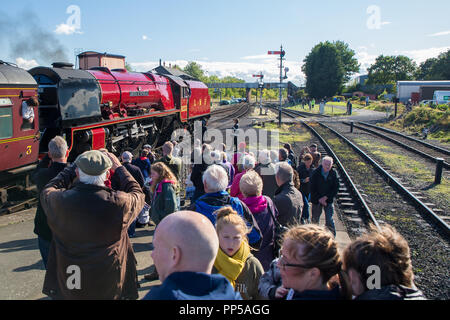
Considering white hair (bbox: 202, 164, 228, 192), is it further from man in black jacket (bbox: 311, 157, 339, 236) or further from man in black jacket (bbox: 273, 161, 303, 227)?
man in black jacket (bbox: 311, 157, 339, 236)

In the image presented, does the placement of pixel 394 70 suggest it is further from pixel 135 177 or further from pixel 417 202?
pixel 135 177

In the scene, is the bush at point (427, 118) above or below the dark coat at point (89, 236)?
above

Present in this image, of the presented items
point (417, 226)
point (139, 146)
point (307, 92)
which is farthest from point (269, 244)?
point (307, 92)

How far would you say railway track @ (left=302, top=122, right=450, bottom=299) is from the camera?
5.82 meters

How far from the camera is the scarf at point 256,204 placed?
3842mm

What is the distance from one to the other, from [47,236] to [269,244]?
2.52 m

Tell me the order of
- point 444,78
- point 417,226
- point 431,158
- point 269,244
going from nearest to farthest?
1. point 269,244
2. point 417,226
3. point 431,158
4. point 444,78

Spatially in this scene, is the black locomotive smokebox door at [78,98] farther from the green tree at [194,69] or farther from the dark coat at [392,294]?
the green tree at [194,69]

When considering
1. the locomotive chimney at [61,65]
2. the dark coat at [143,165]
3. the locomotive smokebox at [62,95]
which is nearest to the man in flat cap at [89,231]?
the dark coat at [143,165]

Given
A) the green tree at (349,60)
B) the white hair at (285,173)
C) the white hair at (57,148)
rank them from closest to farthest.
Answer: the white hair at (57,148)
the white hair at (285,173)
the green tree at (349,60)

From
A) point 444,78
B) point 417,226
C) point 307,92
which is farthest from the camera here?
point 307,92

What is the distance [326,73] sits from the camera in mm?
79375

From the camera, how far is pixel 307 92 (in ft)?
273

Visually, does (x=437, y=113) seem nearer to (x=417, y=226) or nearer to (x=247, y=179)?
(x=417, y=226)
